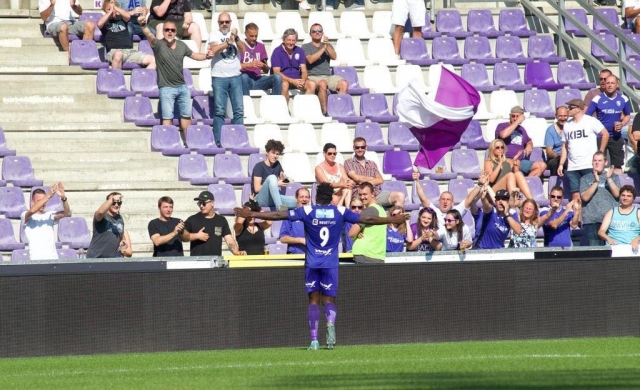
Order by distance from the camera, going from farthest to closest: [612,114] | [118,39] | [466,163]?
[118,39]
[466,163]
[612,114]

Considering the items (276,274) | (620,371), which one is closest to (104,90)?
(276,274)

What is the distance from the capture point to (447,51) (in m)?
23.5

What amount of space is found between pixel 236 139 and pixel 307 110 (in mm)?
1469

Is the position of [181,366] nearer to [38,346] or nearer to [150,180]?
[38,346]

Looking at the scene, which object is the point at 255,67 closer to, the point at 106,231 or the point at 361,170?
the point at 361,170

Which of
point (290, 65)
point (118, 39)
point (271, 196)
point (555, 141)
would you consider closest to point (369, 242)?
point (271, 196)

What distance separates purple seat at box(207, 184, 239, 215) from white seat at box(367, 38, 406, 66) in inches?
187

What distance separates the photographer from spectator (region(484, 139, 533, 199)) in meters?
19.4

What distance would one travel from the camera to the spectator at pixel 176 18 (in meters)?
22.1

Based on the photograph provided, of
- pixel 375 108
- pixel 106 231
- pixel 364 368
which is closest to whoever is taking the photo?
pixel 364 368

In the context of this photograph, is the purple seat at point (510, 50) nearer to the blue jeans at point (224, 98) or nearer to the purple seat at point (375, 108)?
the purple seat at point (375, 108)

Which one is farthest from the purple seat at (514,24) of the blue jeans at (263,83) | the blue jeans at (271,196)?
the blue jeans at (271,196)

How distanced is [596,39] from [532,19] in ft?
6.36

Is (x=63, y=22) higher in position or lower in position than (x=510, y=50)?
higher
